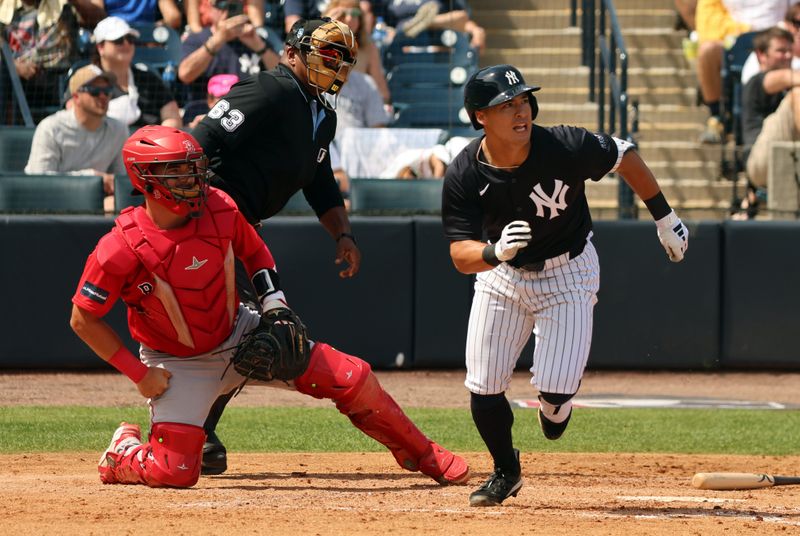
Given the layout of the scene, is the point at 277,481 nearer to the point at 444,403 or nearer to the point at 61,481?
the point at 61,481

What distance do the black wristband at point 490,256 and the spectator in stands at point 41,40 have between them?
6809 mm

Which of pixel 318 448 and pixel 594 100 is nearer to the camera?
pixel 318 448

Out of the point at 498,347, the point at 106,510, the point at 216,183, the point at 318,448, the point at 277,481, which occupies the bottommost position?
the point at 318,448

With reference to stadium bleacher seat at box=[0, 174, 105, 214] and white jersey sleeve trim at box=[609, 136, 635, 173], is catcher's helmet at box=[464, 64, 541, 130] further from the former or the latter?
stadium bleacher seat at box=[0, 174, 105, 214]

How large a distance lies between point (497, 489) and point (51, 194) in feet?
19.8

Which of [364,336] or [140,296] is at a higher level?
[140,296]

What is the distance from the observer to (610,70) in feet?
39.6

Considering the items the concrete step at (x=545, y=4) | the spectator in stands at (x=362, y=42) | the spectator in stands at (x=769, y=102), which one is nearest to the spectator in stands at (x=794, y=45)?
the spectator in stands at (x=769, y=102)

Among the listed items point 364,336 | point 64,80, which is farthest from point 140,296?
point 64,80

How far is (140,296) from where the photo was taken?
5562mm

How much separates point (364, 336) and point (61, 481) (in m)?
4.65

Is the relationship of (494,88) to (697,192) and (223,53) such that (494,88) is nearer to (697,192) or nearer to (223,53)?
(223,53)

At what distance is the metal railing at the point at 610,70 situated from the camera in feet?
37.4

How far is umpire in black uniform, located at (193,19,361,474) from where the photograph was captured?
6.10m
